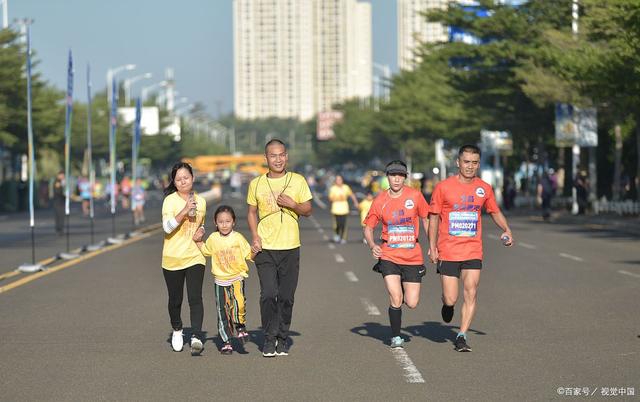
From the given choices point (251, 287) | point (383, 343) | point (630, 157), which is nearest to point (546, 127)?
point (630, 157)

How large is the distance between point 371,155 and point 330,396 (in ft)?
450

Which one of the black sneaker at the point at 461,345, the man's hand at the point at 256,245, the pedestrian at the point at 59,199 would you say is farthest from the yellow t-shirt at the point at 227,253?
the pedestrian at the point at 59,199

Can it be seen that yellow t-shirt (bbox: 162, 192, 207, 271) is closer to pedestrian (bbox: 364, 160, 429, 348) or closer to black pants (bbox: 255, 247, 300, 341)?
black pants (bbox: 255, 247, 300, 341)

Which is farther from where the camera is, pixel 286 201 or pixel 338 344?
pixel 338 344

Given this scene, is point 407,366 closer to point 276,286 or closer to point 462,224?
point 276,286

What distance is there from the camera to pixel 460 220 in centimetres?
1130

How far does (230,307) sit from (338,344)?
3.97ft

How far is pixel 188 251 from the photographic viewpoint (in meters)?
11.3

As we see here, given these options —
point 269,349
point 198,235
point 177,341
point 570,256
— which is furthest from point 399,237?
point 570,256

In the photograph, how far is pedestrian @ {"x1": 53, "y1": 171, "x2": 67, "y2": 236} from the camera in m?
34.8

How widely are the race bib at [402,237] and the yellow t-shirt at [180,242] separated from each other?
1.65m

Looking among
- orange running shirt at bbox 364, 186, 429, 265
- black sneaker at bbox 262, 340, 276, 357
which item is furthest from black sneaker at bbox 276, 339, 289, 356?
orange running shirt at bbox 364, 186, 429, 265

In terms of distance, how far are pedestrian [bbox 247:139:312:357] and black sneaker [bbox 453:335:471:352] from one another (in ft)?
4.85

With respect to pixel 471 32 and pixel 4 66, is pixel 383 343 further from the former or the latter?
pixel 4 66
